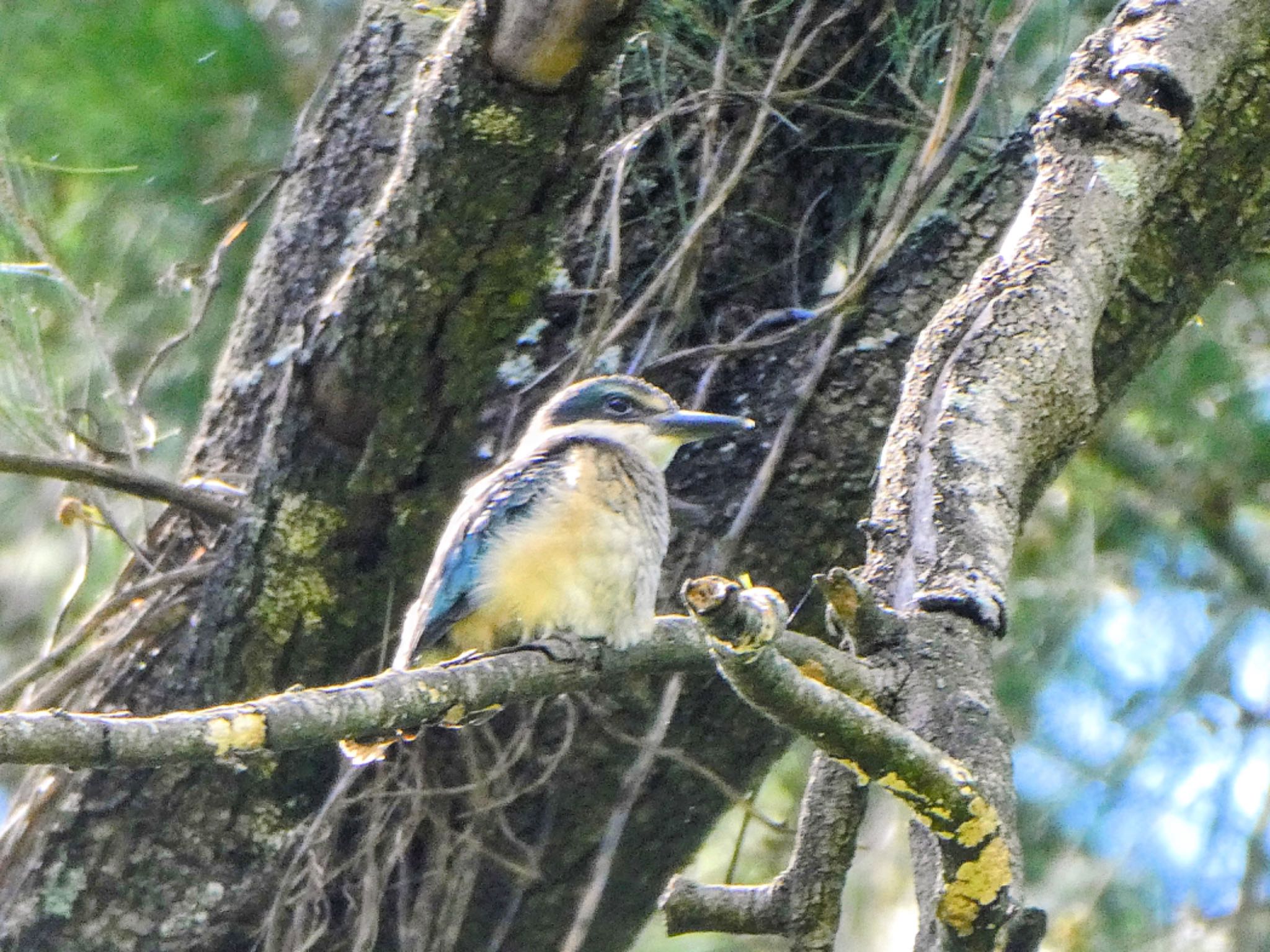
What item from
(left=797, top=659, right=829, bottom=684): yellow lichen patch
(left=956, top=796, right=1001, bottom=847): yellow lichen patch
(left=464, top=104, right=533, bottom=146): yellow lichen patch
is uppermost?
(left=464, top=104, right=533, bottom=146): yellow lichen patch

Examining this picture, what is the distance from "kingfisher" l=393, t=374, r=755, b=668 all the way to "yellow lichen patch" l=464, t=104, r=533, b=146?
1.91 ft

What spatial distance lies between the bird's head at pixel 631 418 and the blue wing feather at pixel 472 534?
13 cm

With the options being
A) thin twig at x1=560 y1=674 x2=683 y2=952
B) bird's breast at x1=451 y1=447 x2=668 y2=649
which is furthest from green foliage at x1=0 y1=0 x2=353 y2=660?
thin twig at x1=560 y1=674 x2=683 y2=952

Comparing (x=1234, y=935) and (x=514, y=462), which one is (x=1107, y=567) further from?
(x=514, y=462)

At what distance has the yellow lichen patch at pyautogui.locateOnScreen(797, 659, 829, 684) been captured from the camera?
1.73 m

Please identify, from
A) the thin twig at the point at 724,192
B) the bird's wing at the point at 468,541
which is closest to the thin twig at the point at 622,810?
the bird's wing at the point at 468,541

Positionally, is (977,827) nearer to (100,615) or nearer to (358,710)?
(358,710)

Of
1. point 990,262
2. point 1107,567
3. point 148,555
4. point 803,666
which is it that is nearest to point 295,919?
point 148,555

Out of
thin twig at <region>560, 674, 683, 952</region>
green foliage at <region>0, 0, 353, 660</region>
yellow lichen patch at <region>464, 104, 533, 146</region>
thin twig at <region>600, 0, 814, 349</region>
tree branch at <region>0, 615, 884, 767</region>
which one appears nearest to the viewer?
tree branch at <region>0, 615, 884, 767</region>

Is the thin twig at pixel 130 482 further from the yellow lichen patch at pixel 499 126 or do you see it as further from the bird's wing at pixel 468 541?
the yellow lichen patch at pixel 499 126

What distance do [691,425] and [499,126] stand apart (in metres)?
0.73

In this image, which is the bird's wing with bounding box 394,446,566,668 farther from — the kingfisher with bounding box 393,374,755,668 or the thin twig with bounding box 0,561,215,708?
the thin twig with bounding box 0,561,215,708

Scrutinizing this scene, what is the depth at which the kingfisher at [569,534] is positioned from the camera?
8.65 ft

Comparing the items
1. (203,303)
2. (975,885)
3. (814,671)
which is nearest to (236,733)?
(814,671)
